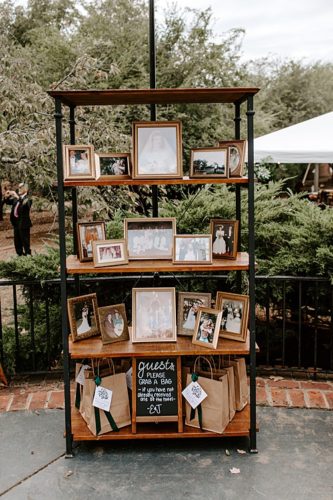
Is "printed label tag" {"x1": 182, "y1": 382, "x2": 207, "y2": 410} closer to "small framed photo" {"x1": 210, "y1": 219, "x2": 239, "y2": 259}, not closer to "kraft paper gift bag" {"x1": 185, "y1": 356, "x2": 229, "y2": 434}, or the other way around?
"kraft paper gift bag" {"x1": 185, "y1": 356, "x2": 229, "y2": 434}

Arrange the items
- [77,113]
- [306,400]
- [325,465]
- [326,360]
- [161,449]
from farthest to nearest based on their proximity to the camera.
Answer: [77,113]
[326,360]
[306,400]
[161,449]
[325,465]

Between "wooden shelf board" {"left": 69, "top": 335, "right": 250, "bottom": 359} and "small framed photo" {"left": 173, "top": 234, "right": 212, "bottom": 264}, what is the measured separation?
0.57 meters

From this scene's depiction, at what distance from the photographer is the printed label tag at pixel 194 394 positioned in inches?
140

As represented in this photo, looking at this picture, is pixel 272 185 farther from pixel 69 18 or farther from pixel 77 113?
pixel 69 18

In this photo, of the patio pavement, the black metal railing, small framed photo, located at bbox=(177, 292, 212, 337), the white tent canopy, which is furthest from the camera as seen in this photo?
the white tent canopy

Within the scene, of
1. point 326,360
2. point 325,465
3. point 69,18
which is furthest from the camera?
point 69,18

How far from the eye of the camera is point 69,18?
20484mm

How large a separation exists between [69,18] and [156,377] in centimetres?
1973

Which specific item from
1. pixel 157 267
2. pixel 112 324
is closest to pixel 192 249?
pixel 157 267

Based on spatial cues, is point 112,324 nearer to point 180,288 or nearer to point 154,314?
point 154,314

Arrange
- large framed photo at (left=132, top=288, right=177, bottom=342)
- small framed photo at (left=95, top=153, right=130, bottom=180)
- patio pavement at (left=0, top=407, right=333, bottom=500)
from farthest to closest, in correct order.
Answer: large framed photo at (left=132, top=288, right=177, bottom=342) < small framed photo at (left=95, top=153, right=130, bottom=180) < patio pavement at (left=0, top=407, right=333, bottom=500)

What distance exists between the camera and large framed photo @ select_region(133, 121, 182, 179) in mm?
3453

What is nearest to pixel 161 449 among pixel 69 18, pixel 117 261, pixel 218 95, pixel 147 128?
pixel 117 261

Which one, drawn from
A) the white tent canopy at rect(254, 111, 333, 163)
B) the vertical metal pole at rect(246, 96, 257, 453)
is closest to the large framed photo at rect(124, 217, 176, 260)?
the vertical metal pole at rect(246, 96, 257, 453)
